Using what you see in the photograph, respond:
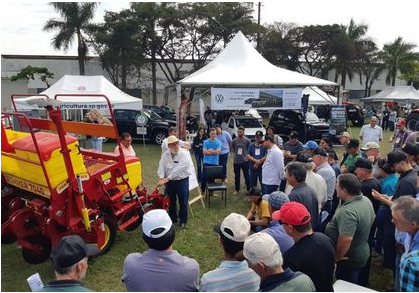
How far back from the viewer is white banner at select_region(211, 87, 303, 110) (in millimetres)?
13711

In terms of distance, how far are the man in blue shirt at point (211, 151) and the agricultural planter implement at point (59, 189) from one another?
2.29m

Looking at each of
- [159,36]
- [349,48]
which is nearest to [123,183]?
[159,36]

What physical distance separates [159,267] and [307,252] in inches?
42.2

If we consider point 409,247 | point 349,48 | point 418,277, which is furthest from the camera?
point 349,48

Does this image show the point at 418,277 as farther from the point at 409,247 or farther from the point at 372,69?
the point at 372,69

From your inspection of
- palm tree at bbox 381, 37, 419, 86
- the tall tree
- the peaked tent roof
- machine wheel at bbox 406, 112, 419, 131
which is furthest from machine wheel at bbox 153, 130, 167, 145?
palm tree at bbox 381, 37, 419, 86

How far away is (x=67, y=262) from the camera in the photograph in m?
2.04

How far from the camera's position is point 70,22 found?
29.2m

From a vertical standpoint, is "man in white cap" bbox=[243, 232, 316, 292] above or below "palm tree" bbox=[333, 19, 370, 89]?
below

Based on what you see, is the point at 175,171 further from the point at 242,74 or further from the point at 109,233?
the point at 242,74

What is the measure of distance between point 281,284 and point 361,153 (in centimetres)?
437

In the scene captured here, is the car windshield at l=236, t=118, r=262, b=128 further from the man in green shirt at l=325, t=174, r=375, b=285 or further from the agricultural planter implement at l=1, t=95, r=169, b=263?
the man in green shirt at l=325, t=174, r=375, b=285

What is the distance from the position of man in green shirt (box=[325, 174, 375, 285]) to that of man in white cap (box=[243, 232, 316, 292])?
120cm

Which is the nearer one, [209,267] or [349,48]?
[209,267]
